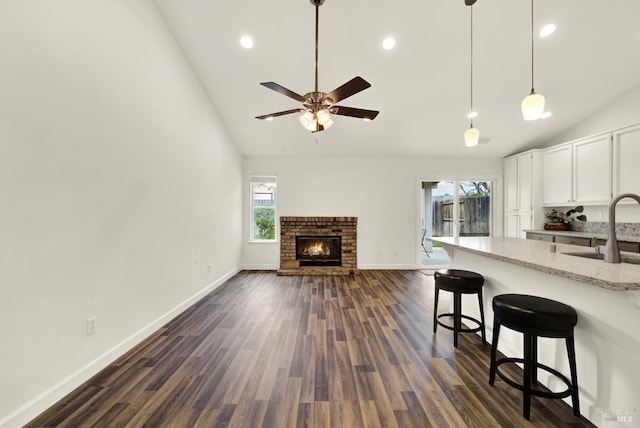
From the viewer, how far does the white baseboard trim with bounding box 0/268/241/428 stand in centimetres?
149

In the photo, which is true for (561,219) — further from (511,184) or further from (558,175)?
(511,184)

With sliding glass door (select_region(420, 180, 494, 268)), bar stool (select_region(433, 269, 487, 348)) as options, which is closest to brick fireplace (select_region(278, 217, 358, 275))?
sliding glass door (select_region(420, 180, 494, 268))

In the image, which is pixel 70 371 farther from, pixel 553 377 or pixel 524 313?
pixel 553 377

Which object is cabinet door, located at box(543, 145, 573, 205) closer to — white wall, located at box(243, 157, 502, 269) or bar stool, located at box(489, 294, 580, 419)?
white wall, located at box(243, 157, 502, 269)

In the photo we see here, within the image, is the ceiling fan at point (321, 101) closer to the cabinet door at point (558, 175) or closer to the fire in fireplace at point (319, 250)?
the fire in fireplace at point (319, 250)

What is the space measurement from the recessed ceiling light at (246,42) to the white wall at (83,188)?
84cm

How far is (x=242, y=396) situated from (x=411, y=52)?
13.2 feet

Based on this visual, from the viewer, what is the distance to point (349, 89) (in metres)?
1.96

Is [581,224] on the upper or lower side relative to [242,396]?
upper

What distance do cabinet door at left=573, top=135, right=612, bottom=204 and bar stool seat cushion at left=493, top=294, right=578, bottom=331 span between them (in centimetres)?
378

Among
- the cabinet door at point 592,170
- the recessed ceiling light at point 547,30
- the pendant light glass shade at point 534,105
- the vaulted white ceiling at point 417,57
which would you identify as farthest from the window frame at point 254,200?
the cabinet door at point 592,170

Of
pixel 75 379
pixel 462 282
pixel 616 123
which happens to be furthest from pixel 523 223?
pixel 75 379

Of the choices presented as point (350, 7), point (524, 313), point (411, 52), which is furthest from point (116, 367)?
point (411, 52)

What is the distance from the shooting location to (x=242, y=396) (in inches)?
69.0
